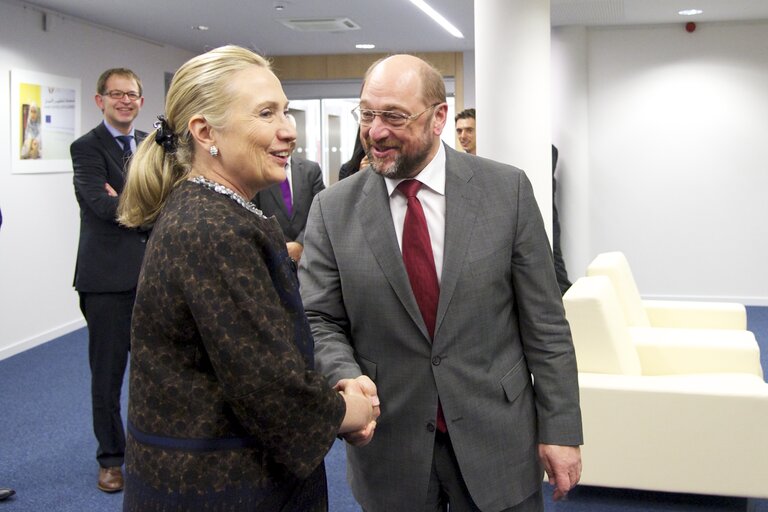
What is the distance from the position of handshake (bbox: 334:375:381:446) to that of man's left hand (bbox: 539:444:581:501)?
459 mm

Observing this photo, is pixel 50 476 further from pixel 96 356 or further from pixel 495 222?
pixel 495 222

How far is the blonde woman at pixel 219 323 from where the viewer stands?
1368 mm

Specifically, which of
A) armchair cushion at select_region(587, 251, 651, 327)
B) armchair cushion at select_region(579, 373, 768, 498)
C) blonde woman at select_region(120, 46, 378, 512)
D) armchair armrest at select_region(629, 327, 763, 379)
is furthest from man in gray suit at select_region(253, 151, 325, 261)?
blonde woman at select_region(120, 46, 378, 512)

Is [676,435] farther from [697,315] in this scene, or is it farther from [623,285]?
[697,315]

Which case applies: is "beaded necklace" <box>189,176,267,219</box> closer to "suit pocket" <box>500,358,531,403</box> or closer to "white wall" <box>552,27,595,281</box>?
"suit pocket" <box>500,358,531,403</box>

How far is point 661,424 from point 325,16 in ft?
17.4

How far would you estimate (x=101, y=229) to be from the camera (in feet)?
12.4

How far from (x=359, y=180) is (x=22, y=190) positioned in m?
5.66

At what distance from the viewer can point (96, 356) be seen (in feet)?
12.5

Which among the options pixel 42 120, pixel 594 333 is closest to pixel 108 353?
pixel 594 333

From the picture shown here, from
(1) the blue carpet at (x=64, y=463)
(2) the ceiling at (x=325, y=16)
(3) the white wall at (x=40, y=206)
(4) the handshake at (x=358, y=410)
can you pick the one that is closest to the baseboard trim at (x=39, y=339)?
(3) the white wall at (x=40, y=206)

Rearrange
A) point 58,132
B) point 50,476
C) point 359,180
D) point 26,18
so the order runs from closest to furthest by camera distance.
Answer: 1. point 359,180
2. point 50,476
3. point 26,18
4. point 58,132

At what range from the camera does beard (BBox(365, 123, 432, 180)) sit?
6.28ft

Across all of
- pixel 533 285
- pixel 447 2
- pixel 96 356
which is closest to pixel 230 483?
pixel 533 285
